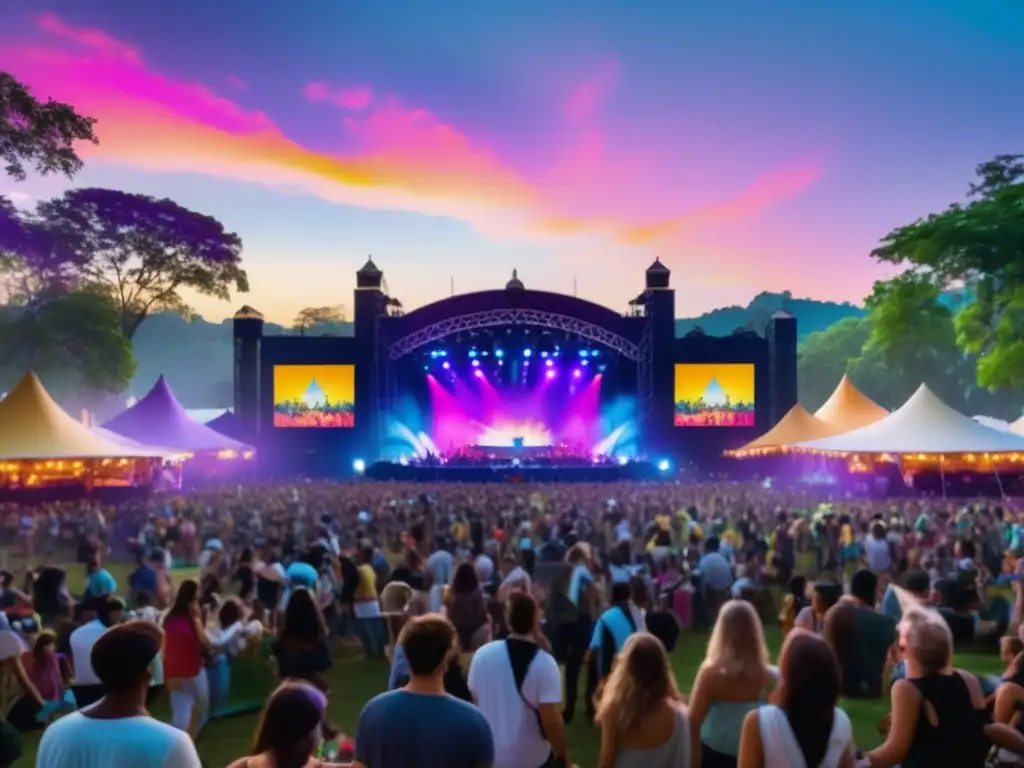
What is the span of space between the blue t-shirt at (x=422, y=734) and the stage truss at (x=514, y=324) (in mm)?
37413

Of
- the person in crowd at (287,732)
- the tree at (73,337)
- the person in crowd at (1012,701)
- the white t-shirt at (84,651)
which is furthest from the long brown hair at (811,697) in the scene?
the tree at (73,337)

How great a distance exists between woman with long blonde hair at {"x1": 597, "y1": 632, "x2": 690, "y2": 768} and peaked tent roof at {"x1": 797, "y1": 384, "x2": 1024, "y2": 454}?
20.8 metres

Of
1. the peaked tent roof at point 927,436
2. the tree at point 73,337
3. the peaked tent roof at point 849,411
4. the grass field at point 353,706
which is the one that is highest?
the tree at point 73,337

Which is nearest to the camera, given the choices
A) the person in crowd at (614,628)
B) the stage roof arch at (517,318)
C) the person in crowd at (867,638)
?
the person in crowd at (614,628)

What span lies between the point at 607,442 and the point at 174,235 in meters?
21.4

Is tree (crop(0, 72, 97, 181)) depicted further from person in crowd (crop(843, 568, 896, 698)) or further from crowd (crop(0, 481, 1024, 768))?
person in crowd (crop(843, 568, 896, 698))

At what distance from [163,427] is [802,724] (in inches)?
1064

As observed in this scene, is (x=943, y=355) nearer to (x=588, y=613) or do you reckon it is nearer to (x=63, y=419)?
(x=63, y=419)

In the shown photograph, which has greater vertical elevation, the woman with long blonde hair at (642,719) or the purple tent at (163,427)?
the purple tent at (163,427)

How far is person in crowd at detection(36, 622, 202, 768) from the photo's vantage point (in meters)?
2.65

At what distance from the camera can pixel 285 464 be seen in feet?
136

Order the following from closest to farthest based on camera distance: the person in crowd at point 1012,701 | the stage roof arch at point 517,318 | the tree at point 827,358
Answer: the person in crowd at point 1012,701 < the stage roof arch at point 517,318 < the tree at point 827,358

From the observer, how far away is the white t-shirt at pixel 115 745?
2645 mm

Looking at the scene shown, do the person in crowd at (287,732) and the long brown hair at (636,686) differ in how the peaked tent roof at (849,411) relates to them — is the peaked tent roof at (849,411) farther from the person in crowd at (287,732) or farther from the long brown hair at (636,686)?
the person in crowd at (287,732)
